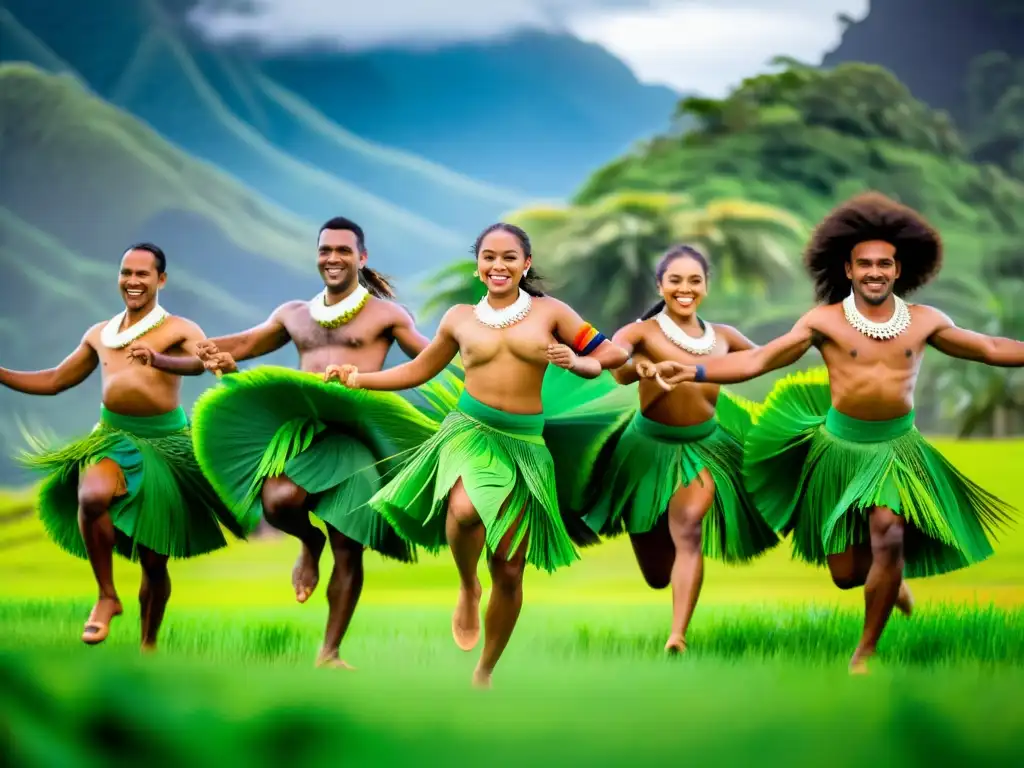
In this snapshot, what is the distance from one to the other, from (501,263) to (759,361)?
940 mm

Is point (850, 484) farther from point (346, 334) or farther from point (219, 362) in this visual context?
point (219, 362)

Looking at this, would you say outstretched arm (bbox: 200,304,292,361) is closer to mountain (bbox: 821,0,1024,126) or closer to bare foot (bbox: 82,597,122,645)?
bare foot (bbox: 82,597,122,645)

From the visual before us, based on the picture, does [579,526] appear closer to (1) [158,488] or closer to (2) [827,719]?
(1) [158,488]

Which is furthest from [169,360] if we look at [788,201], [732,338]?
[788,201]

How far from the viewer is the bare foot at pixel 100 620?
509 centimetres

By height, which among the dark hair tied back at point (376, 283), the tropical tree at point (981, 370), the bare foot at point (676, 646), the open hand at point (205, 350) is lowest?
the bare foot at point (676, 646)

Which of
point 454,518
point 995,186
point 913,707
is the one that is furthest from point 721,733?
point 995,186

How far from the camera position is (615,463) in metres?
5.42

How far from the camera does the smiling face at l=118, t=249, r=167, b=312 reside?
553cm

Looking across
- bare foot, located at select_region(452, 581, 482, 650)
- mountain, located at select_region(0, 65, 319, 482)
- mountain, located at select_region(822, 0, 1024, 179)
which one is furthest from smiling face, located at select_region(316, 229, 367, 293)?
mountain, located at select_region(822, 0, 1024, 179)

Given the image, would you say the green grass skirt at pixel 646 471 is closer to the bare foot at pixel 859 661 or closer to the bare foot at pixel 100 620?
the bare foot at pixel 859 661

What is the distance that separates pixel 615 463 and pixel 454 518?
1.13 m

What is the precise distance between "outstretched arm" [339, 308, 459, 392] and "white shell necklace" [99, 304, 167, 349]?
103 centimetres

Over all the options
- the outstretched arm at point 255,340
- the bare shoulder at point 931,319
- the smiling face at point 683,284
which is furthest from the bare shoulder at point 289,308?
the bare shoulder at point 931,319
